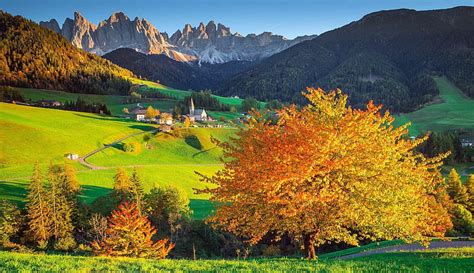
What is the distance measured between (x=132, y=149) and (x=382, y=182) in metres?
111

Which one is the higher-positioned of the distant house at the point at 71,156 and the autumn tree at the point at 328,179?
the autumn tree at the point at 328,179

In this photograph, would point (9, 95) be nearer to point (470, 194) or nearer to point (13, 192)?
point (13, 192)

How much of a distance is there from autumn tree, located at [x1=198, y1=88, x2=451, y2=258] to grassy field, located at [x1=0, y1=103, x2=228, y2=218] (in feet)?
201

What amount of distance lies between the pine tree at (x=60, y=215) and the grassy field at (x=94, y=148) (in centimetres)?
983

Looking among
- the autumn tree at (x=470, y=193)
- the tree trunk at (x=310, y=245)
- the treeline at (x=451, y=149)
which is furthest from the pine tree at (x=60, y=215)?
the treeline at (x=451, y=149)

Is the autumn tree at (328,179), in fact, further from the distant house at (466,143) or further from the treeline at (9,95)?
the treeline at (9,95)

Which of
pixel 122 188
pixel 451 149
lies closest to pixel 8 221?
pixel 122 188

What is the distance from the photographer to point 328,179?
21.9 meters

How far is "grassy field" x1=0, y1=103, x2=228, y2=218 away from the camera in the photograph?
294ft

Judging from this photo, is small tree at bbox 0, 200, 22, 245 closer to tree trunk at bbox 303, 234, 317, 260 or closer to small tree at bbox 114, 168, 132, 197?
small tree at bbox 114, 168, 132, 197

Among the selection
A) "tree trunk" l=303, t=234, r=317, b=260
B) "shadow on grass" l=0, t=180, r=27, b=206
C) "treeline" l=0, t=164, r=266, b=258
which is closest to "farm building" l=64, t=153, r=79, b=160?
"shadow on grass" l=0, t=180, r=27, b=206

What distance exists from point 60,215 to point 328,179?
59264 millimetres

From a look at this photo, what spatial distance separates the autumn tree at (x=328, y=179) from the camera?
839 inches

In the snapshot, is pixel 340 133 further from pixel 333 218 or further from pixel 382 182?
pixel 333 218
